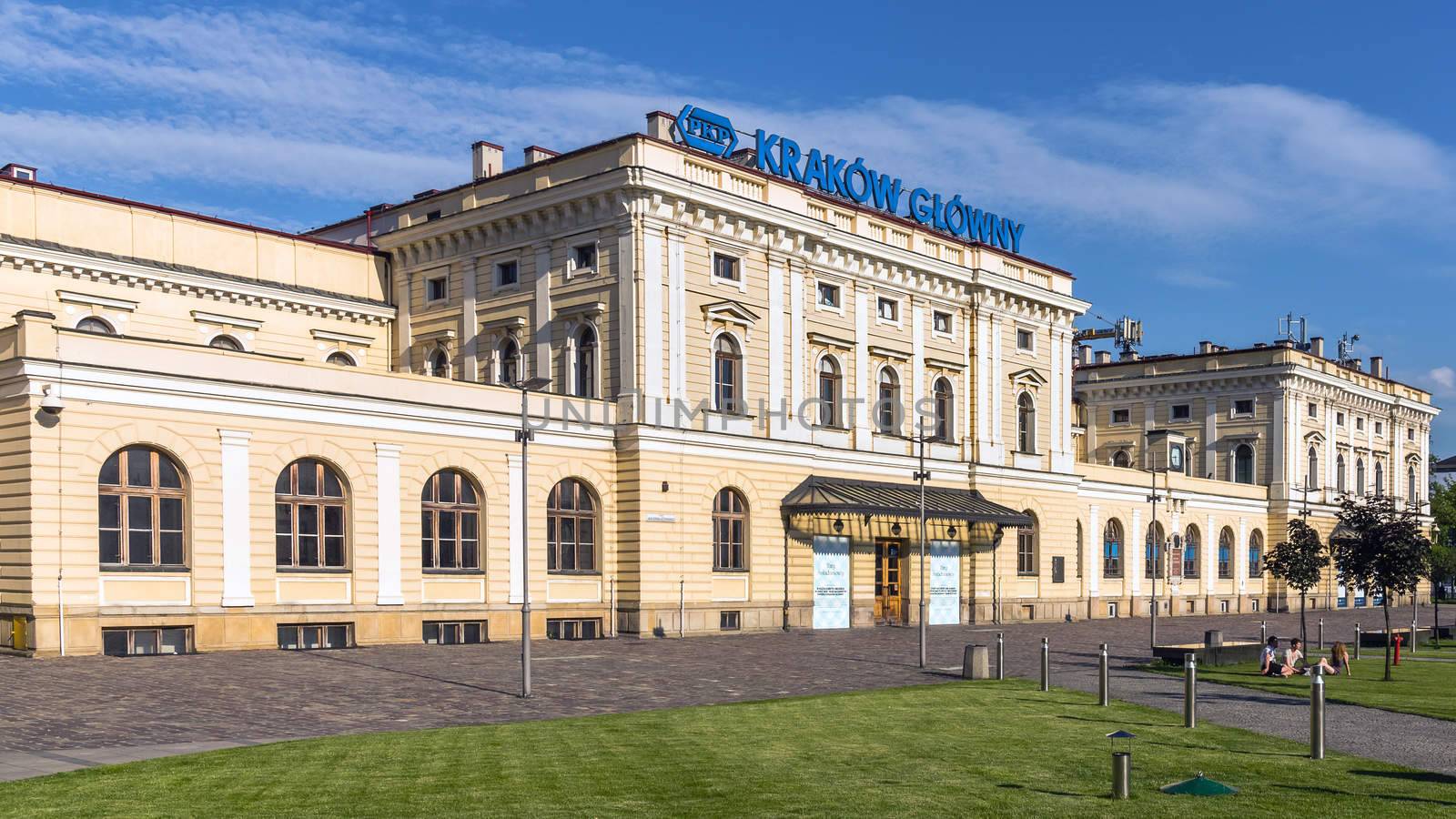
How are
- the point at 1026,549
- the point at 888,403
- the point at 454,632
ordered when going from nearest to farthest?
the point at 454,632 → the point at 888,403 → the point at 1026,549

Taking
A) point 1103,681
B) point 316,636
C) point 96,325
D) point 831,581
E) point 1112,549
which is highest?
point 96,325

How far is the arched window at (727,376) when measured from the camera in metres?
48.3

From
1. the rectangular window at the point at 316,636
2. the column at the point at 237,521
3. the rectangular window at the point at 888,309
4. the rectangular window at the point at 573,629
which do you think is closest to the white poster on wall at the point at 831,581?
the rectangular window at the point at 888,309

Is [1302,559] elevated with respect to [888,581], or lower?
elevated

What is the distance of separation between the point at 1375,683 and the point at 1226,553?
5462cm

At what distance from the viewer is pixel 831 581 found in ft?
173

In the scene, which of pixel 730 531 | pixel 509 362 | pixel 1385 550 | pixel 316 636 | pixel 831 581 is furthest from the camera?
pixel 831 581

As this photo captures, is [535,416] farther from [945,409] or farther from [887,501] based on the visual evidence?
[945,409]

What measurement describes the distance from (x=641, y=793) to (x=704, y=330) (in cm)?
3284

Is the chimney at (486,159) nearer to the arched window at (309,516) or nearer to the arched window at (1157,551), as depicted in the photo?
the arched window at (309,516)

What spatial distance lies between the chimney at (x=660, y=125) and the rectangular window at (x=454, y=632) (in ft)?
61.0

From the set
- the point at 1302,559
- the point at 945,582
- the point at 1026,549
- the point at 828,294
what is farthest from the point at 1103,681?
the point at 1026,549

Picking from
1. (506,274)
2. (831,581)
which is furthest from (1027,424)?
(506,274)

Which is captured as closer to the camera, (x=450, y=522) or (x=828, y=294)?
(x=450, y=522)
